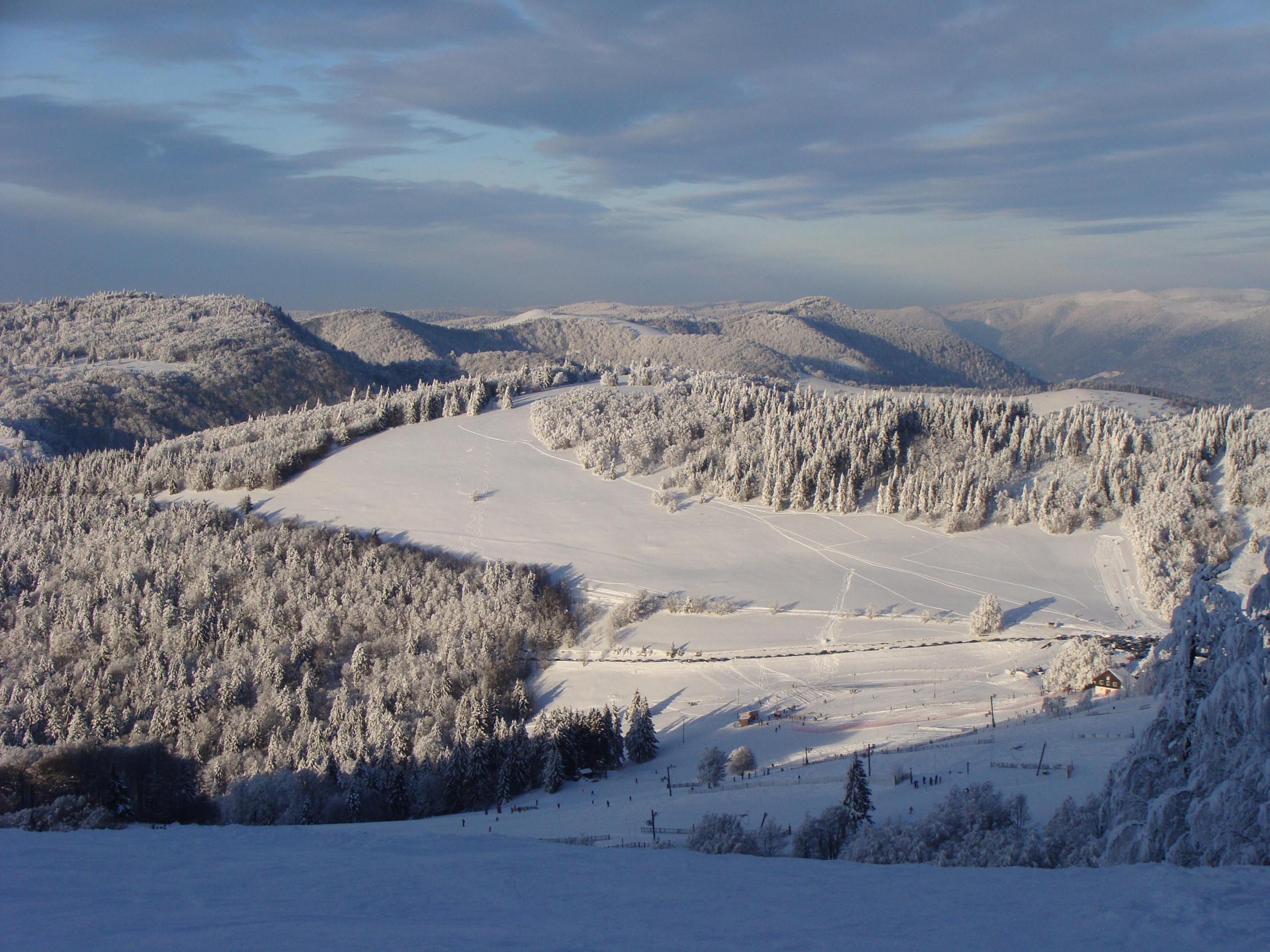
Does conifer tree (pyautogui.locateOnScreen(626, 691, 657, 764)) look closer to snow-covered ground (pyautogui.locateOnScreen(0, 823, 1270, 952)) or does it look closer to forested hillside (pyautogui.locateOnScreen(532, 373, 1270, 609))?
snow-covered ground (pyautogui.locateOnScreen(0, 823, 1270, 952))

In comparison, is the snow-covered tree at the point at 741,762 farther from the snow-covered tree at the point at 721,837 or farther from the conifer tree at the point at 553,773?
the snow-covered tree at the point at 721,837

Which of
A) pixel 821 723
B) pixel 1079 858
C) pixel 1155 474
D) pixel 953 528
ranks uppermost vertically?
pixel 1155 474

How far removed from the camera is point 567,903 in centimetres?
1399

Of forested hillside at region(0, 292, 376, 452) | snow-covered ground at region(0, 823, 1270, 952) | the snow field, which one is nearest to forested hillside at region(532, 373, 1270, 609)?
the snow field

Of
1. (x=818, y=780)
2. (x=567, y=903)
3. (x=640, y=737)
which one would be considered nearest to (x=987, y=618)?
(x=640, y=737)

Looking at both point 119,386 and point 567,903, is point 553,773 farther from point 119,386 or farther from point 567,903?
point 119,386

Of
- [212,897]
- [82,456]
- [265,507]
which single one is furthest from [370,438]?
[212,897]

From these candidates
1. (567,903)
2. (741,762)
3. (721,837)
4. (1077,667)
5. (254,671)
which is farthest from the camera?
(254,671)

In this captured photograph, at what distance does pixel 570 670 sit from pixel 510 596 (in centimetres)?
867

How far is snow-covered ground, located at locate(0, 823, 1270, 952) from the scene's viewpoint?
37.6 ft

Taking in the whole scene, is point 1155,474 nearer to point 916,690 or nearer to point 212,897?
point 916,690

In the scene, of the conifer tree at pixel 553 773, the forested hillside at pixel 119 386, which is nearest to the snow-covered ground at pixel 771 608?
the conifer tree at pixel 553 773

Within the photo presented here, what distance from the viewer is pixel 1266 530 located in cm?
6981

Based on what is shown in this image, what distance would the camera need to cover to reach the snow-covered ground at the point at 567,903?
11445 mm
